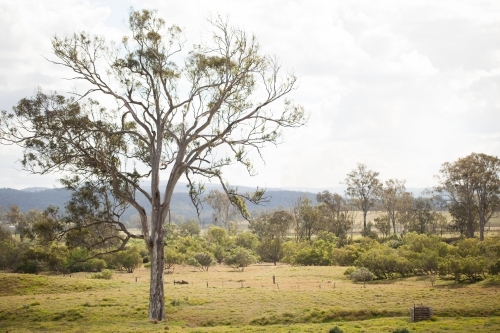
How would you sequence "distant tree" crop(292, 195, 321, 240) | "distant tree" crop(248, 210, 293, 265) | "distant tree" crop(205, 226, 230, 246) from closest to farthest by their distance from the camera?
1. "distant tree" crop(248, 210, 293, 265)
2. "distant tree" crop(292, 195, 321, 240)
3. "distant tree" crop(205, 226, 230, 246)

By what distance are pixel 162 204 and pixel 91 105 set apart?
7055 millimetres

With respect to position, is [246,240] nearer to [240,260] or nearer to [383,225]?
[240,260]

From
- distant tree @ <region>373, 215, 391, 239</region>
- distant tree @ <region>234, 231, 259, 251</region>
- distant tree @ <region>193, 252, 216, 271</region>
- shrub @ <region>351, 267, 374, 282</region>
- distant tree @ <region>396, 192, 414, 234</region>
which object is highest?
distant tree @ <region>396, 192, 414, 234</region>

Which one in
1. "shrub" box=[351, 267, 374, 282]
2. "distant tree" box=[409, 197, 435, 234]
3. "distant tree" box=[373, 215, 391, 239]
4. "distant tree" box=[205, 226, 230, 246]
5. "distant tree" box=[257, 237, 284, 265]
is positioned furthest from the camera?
"distant tree" box=[373, 215, 391, 239]

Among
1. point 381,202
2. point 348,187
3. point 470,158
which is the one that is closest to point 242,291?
point 470,158

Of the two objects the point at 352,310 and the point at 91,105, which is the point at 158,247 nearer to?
the point at 91,105

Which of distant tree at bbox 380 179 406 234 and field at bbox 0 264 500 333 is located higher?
distant tree at bbox 380 179 406 234

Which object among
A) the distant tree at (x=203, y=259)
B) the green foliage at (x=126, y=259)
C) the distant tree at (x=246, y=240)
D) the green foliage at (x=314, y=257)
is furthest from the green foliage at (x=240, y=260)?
the distant tree at (x=246, y=240)

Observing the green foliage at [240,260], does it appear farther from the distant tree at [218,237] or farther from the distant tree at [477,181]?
the distant tree at [477,181]

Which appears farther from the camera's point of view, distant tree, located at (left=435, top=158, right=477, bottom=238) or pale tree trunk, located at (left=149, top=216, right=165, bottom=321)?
distant tree, located at (left=435, top=158, right=477, bottom=238)

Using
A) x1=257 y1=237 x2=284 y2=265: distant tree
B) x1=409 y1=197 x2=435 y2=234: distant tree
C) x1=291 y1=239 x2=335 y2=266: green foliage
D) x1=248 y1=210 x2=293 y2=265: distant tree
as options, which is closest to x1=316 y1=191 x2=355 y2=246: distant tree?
x1=248 y1=210 x2=293 y2=265: distant tree

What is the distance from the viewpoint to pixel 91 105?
23844 mm

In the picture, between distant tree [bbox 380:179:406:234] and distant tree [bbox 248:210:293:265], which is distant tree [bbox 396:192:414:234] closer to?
distant tree [bbox 380:179:406:234]

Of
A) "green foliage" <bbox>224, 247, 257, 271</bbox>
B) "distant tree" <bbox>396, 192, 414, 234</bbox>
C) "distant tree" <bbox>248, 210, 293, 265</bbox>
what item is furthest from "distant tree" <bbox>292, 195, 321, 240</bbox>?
"green foliage" <bbox>224, 247, 257, 271</bbox>
